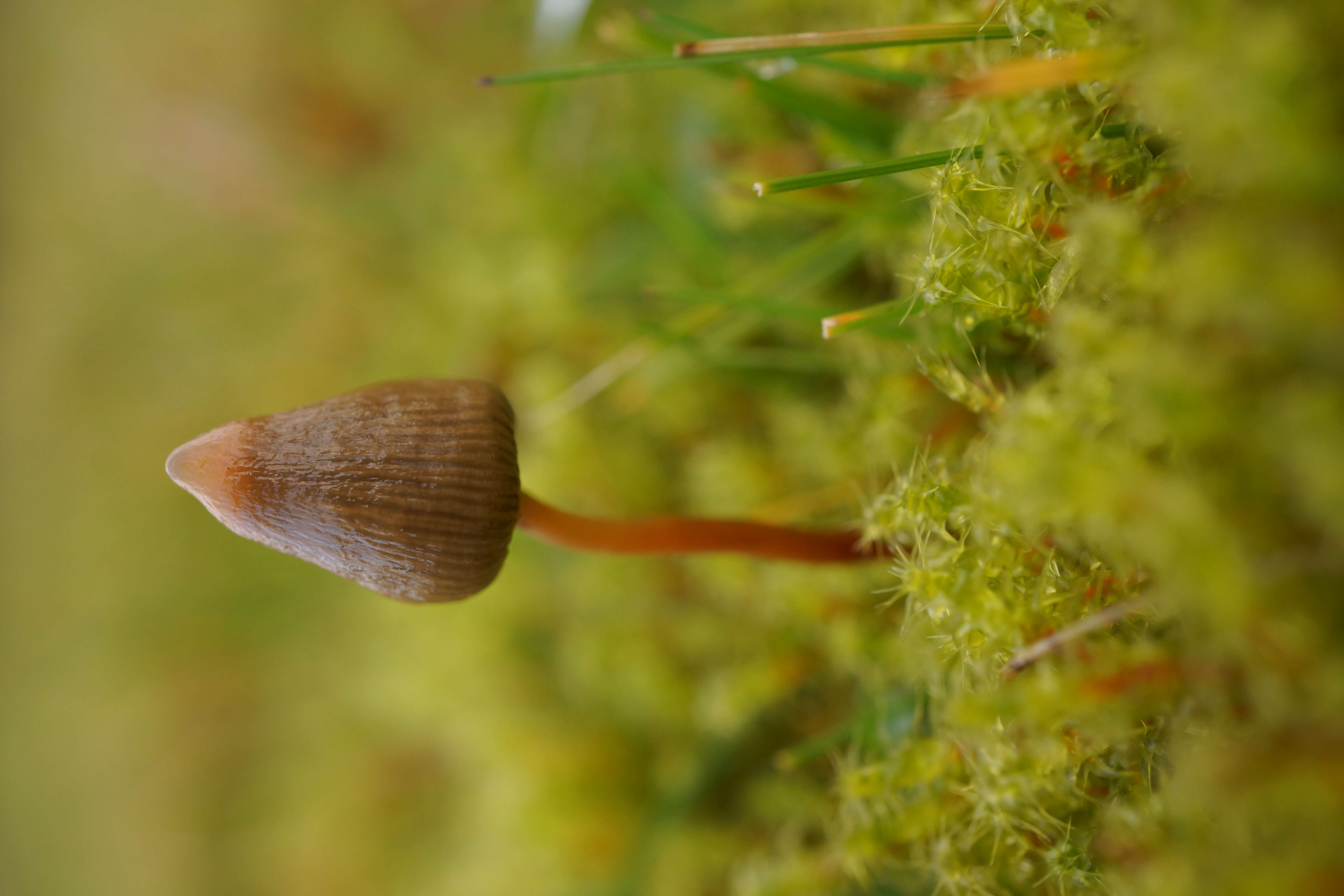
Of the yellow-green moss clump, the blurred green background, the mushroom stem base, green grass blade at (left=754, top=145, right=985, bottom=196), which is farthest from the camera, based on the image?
the blurred green background

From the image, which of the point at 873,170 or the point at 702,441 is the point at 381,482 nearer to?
the point at 873,170

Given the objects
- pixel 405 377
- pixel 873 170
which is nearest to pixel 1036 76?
pixel 873 170

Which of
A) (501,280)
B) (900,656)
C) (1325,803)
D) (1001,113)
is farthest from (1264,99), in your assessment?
(501,280)

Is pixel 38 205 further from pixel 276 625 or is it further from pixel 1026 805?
pixel 1026 805

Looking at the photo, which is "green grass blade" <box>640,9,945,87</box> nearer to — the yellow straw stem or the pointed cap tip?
the yellow straw stem

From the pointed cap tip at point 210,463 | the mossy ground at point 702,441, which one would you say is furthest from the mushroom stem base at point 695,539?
the pointed cap tip at point 210,463

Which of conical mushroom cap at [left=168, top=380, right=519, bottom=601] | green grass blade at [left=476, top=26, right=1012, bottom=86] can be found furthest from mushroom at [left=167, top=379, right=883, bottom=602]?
green grass blade at [left=476, top=26, right=1012, bottom=86]

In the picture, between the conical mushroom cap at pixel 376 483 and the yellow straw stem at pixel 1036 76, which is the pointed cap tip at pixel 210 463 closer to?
the conical mushroom cap at pixel 376 483
